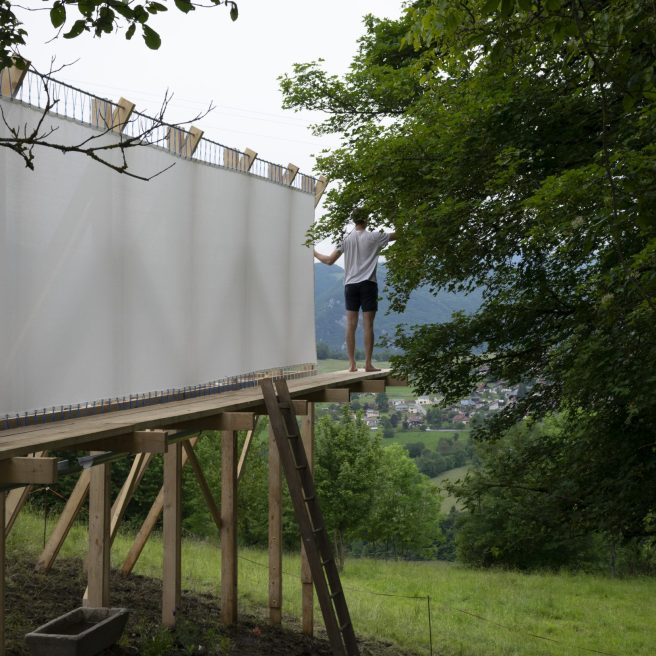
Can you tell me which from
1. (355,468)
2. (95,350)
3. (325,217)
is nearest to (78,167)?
(95,350)

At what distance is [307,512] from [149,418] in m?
1.39

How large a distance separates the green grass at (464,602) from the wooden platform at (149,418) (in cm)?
362

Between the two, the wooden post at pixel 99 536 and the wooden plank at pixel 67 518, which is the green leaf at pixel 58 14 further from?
the wooden plank at pixel 67 518

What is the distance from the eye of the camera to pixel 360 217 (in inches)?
335

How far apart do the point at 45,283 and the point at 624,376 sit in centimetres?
441

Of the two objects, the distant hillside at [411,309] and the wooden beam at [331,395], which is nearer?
the wooden beam at [331,395]

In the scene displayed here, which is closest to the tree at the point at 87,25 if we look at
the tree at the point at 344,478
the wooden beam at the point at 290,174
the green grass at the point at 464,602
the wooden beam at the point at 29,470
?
the wooden beam at the point at 29,470

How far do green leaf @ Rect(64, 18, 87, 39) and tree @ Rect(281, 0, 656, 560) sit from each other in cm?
246

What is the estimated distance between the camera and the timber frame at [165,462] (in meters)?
4.07

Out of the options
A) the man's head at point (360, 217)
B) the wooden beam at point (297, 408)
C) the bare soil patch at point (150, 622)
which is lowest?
the bare soil patch at point (150, 622)

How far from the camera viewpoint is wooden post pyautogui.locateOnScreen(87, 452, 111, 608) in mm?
6234

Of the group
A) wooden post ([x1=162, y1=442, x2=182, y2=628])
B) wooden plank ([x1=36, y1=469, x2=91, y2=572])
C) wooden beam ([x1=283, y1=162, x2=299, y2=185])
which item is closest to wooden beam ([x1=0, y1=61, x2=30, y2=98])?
wooden post ([x1=162, y1=442, x2=182, y2=628])

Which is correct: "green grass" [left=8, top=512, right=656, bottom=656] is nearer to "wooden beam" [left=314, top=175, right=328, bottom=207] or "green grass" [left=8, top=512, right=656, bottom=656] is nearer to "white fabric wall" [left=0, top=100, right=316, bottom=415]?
"white fabric wall" [left=0, top=100, right=316, bottom=415]

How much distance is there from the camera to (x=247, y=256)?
734 cm
